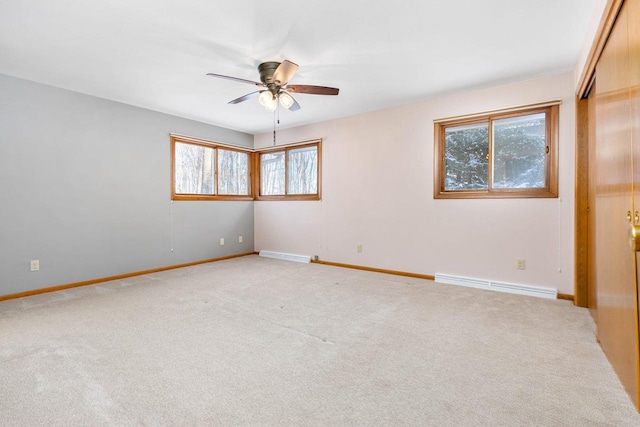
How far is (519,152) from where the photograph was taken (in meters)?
3.42

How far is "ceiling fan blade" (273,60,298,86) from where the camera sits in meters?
2.47

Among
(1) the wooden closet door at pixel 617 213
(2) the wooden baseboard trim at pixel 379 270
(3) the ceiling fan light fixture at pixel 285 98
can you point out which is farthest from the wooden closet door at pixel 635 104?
(2) the wooden baseboard trim at pixel 379 270

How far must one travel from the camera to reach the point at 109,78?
3.21 metres

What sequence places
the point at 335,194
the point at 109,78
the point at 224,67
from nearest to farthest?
the point at 224,67
the point at 109,78
the point at 335,194

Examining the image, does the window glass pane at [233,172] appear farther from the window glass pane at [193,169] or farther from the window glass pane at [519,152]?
the window glass pane at [519,152]

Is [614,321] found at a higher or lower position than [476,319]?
higher

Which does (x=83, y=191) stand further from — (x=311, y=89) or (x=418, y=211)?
(x=418, y=211)

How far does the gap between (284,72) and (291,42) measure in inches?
9.3

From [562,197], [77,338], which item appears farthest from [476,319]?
[77,338]

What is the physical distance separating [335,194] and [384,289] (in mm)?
1857

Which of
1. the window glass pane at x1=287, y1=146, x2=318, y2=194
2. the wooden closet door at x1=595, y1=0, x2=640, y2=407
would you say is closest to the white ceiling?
the wooden closet door at x1=595, y1=0, x2=640, y2=407

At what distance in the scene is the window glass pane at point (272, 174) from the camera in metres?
5.69

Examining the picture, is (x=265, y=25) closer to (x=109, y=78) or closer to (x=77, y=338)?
(x=109, y=78)

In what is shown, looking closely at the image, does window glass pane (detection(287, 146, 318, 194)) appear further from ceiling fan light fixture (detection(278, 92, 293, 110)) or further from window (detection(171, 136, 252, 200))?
ceiling fan light fixture (detection(278, 92, 293, 110))
